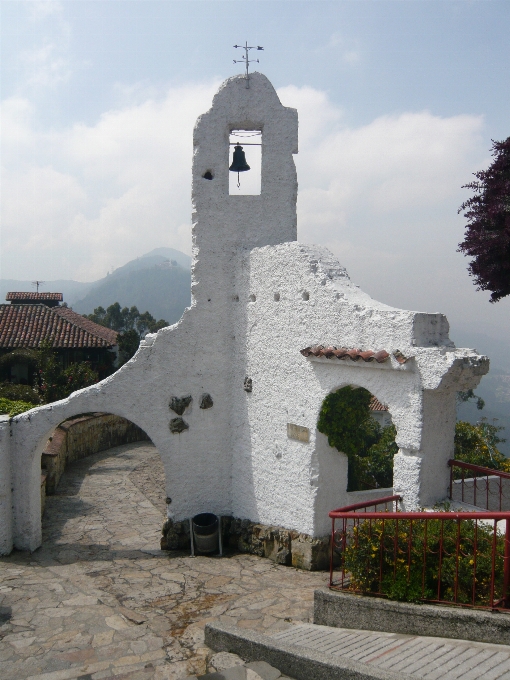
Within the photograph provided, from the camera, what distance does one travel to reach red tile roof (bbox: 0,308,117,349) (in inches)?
978

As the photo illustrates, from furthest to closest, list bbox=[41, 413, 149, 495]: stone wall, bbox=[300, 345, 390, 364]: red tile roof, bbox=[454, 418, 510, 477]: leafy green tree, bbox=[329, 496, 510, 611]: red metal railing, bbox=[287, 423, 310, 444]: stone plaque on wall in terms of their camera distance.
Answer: bbox=[41, 413, 149, 495]: stone wall, bbox=[454, 418, 510, 477]: leafy green tree, bbox=[287, 423, 310, 444]: stone plaque on wall, bbox=[300, 345, 390, 364]: red tile roof, bbox=[329, 496, 510, 611]: red metal railing

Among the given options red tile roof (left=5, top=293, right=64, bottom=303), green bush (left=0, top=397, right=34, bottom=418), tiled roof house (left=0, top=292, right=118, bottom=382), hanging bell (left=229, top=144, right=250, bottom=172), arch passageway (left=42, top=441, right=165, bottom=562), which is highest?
hanging bell (left=229, top=144, right=250, bottom=172)

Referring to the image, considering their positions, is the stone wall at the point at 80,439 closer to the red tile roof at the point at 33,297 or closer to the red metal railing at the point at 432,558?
the red metal railing at the point at 432,558

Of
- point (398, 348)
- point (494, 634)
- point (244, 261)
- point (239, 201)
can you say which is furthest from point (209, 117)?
point (494, 634)

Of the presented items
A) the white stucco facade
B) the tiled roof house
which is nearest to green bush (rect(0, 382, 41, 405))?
the tiled roof house

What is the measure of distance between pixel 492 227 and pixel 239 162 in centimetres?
438

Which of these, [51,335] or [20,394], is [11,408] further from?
[51,335]

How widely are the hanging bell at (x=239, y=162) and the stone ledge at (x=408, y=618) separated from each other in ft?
23.2

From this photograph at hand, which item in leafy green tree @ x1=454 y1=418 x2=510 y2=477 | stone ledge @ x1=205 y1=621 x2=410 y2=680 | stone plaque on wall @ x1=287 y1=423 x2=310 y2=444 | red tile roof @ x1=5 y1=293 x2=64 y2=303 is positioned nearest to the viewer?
stone ledge @ x1=205 y1=621 x2=410 y2=680

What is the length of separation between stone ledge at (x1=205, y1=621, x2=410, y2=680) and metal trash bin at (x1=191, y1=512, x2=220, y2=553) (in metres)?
3.44

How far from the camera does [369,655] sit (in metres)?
4.71

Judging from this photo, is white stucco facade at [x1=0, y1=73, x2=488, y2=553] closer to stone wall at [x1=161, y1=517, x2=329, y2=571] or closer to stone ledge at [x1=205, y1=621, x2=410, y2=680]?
stone wall at [x1=161, y1=517, x2=329, y2=571]

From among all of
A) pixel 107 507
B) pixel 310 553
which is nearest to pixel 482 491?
pixel 310 553

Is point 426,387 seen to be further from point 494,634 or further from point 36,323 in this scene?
point 36,323
